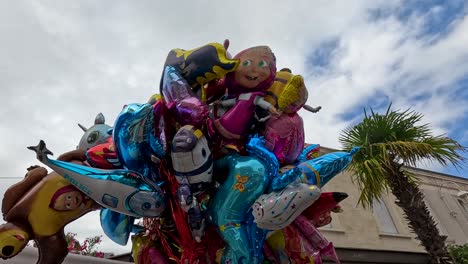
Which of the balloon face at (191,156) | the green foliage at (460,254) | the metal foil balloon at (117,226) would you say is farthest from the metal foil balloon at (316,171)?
the green foliage at (460,254)

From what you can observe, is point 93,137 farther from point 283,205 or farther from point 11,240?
point 283,205

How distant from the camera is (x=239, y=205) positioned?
78.8 inches

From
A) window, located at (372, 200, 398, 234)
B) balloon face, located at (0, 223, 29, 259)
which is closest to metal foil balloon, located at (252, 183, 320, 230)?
balloon face, located at (0, 223, 29, 259)

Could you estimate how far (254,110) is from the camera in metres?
2.28

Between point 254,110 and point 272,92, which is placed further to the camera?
point 272,92

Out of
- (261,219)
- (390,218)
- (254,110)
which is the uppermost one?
(390,218)

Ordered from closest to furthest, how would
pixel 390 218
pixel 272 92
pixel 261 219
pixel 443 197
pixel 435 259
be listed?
pixel 261 219, pixel 272 92, pixel 435 259, pixel 390 218, pixel 443 197

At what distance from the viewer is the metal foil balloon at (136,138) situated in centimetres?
206

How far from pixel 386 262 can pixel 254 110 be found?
17.2 ft

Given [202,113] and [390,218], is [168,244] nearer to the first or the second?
[202,113]

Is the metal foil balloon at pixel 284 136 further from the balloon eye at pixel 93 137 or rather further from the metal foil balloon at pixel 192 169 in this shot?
the balloon eye at pixel 93 137

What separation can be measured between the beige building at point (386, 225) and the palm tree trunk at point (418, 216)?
99cm

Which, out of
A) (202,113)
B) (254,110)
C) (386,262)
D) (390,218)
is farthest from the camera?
(390,218)

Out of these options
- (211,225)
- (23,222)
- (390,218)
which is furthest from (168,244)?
(390,218)
